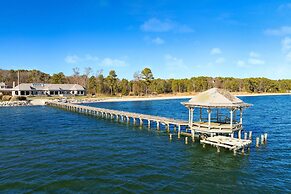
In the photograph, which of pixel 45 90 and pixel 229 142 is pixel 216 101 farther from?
pixel 45 90

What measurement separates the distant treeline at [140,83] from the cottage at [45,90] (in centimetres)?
1187

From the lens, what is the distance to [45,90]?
102562 mm

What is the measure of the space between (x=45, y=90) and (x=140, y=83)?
47241 millimetres

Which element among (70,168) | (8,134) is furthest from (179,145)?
(8,134)

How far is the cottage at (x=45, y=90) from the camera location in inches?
3829

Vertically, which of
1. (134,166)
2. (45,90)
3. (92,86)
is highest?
(92,86)

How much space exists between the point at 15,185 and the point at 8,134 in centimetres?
1920

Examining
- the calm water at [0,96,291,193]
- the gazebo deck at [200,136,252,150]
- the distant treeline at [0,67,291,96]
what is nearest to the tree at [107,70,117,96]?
the distant treeline at [0,67,291,96]

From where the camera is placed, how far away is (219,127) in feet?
87.9

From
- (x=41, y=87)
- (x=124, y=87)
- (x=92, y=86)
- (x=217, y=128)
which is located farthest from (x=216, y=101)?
(x=124, y=87)

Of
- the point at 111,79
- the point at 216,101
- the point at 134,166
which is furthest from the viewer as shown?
the point at 111,79

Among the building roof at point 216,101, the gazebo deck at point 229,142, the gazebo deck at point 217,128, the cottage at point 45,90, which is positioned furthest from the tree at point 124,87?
the gazebo deck at point 229,142

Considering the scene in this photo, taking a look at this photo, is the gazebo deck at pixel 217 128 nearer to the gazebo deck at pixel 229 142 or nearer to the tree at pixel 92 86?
the gazebo deck at pixel 229 142

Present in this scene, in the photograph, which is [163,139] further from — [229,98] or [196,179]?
[196,179]
